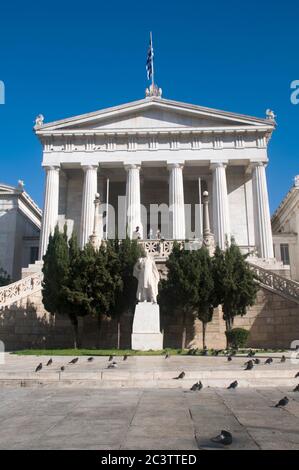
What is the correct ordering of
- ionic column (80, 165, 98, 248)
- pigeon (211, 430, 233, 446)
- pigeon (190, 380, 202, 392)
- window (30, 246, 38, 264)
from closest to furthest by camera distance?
pigeon (211, 430, 233, 446)
pigeon (190, 380, 202, 392)
ionic column (80, 165, 98, 248)
window (30, 246, 38, 264)

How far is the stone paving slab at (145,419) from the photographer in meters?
5.21

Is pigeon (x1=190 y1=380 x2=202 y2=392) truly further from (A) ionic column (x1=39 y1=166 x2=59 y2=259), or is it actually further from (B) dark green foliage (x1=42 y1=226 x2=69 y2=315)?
(A) ionic column (x1=39 y1=166 x2=59 y2=259)

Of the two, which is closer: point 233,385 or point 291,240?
point 233,385

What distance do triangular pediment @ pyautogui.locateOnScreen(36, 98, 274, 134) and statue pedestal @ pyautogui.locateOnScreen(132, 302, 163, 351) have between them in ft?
80.8

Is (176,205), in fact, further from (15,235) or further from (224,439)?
(224,439)

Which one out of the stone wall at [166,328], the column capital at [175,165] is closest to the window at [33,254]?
the column capital at [175,165]

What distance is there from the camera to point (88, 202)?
3925 cm

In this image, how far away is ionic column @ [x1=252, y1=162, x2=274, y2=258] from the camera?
37.5 metres

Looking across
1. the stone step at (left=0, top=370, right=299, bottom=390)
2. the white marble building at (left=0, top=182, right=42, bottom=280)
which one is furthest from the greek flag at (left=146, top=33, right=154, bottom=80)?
Answer: the stone step at (left=0, top=370, right=299, bottom=390)

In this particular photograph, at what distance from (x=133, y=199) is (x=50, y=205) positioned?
7561mm

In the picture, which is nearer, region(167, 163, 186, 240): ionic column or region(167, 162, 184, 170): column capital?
region(167, 163, 186, 240): ionic column

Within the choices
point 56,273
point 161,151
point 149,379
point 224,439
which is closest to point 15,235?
point 161,151

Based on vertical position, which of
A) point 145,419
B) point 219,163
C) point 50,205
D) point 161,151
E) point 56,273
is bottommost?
point 145,419

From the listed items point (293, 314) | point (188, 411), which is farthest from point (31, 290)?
point (188, 411)
